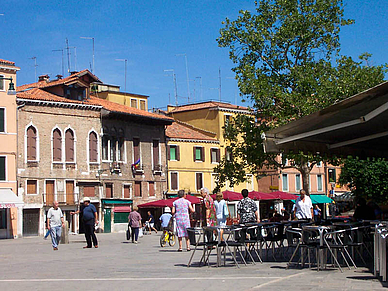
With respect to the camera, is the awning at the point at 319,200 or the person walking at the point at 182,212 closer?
the person walking at the point at 182,212

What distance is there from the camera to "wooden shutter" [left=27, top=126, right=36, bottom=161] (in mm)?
45656

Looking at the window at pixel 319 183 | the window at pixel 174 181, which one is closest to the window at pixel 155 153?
the window at pixel 174 181

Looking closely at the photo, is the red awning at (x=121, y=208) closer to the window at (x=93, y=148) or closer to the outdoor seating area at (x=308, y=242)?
the window at (x=93, y=148)

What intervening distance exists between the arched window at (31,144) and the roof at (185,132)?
549 inches

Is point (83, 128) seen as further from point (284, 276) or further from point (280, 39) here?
point (284, 276)

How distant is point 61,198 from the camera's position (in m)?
46.8

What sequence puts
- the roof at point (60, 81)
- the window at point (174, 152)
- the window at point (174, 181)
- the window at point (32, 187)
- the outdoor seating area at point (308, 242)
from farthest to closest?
the window at point (174, 152) → the window at point (174, 181) → the roof at point (60, 81) → the window at point (32, 187) → the outdoor seating area at point (308, 242)

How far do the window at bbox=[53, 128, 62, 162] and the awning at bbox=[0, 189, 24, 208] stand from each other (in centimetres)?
452

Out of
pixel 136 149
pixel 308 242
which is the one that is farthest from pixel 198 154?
pixel 308 242

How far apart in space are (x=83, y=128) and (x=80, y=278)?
37469 millimetres

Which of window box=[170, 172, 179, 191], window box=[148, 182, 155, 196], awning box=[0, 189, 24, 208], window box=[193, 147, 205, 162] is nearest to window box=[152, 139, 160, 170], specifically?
window box=[148, 182, 155, 196]

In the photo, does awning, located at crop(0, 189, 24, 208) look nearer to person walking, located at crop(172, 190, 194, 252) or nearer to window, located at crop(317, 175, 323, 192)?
person walking, located at crop(172, 190, 194, 252)

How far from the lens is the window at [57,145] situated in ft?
155

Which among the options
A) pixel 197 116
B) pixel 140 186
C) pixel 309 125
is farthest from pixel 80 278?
pixel 197 116
